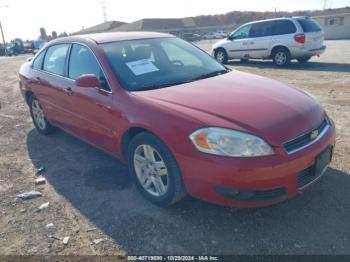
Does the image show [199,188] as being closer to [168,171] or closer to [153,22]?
[168,171]

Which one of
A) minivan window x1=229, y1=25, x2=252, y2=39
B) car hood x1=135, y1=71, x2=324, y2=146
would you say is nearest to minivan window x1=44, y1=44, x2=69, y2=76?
car hood x1=135, y1=71, x2=324, y2=146

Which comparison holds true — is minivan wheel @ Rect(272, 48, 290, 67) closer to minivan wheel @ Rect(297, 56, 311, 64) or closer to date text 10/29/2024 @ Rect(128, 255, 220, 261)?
minivan wheel @ Rect(297, 56, 311, 64)

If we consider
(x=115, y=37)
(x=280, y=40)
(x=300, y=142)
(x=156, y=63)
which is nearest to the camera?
(x=300, y=142)

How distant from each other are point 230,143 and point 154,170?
943 mm

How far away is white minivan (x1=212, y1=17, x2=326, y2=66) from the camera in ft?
40.2

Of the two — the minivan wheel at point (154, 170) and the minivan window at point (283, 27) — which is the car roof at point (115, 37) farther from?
the minivan window at point (283, 27)

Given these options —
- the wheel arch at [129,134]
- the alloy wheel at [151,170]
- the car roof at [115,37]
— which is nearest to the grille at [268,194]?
the alloy wheel at [151,170]

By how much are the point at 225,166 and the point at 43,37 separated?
7373 cm

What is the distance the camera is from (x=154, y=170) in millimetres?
3357

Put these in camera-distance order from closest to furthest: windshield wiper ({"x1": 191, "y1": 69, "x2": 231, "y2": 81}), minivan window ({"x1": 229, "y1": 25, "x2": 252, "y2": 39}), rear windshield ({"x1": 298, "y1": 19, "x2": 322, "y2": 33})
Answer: windshield wiper ({"x1": 191, "y1": 69, "x2": 231, "y2": 81}), rear windshield ({"x1": 298, "y1": 19, "x2": 322, "y2": 33}), minivan window ({"x1": 229, "y1": 25, "x2": 252, "y2": 39})

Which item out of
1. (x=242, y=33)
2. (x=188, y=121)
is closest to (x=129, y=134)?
(x=188, y=121)

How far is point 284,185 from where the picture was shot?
2791 mm

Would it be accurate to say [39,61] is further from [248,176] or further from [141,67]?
[248,176]

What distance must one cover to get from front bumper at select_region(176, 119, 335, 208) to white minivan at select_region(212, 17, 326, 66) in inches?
411
